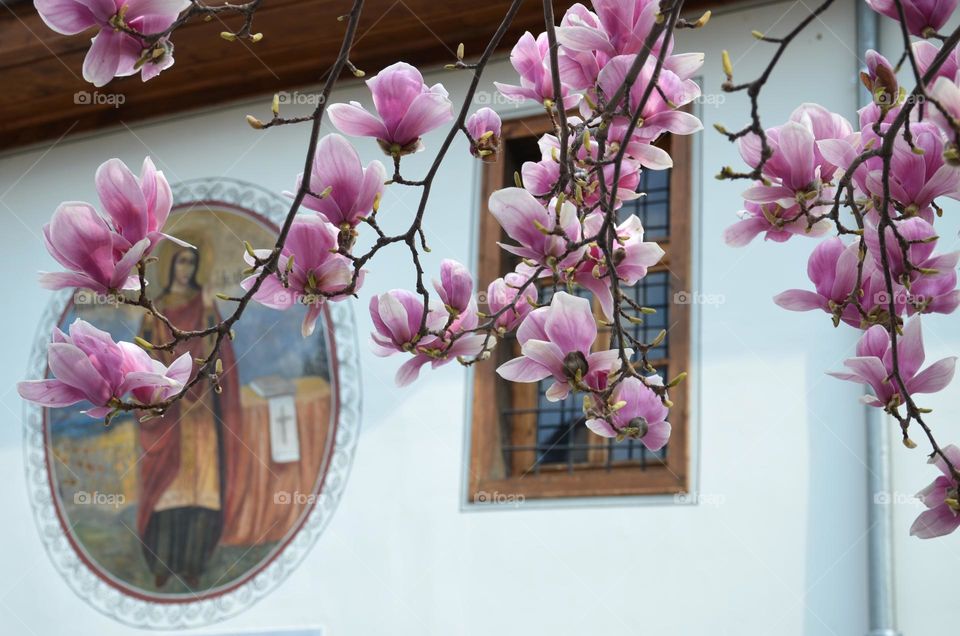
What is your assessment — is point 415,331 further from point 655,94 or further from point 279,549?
point 279,549

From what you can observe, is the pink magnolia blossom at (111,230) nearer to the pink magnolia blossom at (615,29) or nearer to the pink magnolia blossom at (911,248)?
the pink magnolia blossom at (615,29)

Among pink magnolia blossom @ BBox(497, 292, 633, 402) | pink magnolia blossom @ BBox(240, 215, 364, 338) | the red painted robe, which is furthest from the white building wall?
pink magnolia blossom @ BBox(240, 215, 364, 338)

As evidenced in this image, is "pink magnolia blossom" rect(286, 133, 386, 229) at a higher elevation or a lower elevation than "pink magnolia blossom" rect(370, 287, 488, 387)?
higher

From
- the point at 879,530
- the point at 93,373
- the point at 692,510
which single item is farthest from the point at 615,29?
the point at 692,510

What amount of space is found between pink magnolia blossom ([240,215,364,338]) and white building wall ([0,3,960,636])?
307cm

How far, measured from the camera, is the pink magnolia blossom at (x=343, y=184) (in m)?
1.27

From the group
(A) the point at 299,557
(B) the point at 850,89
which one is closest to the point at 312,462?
(A) the point at 299,557

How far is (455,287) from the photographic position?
56.3 inches

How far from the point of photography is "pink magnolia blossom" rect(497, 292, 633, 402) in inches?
48.5

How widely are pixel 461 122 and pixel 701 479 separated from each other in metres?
3.17

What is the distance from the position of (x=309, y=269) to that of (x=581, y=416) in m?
3.42

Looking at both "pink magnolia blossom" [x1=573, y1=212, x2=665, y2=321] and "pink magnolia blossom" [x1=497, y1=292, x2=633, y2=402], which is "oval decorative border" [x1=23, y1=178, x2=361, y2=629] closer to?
"pink magnolia blossom" [x1=573, y1=212, x2=665, y2=321]

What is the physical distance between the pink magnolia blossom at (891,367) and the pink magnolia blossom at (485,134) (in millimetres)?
455

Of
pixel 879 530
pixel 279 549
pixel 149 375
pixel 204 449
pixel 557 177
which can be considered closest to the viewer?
pixel 149 375
